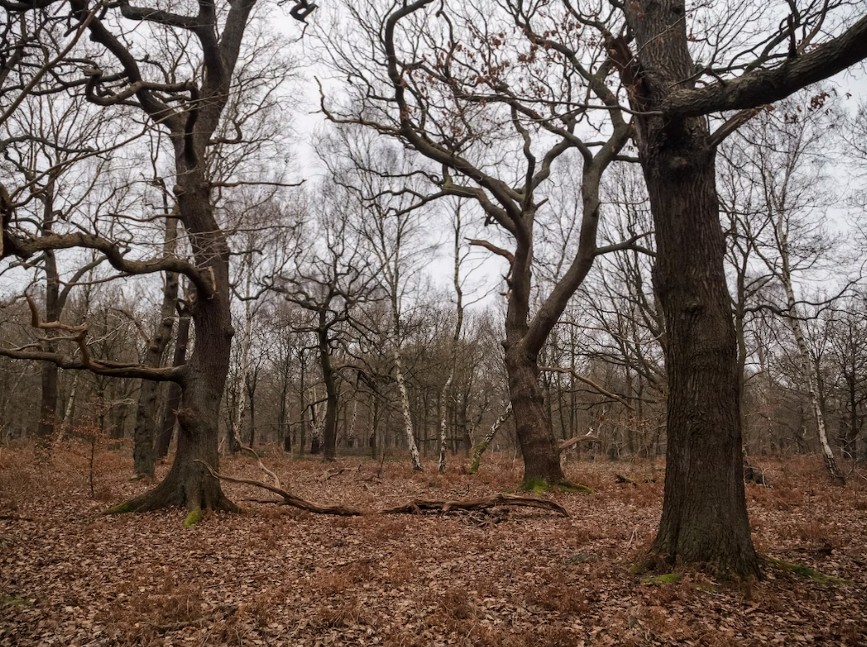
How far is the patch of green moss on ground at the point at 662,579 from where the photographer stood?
472 cm

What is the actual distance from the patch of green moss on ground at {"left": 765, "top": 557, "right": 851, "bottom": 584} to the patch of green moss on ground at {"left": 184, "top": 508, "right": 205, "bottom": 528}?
284 inches

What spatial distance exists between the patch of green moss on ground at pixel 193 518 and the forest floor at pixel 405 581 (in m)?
0.10

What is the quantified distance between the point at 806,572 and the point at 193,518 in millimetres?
7600

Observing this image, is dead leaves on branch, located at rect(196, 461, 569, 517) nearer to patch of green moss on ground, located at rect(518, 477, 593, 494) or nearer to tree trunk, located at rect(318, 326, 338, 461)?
patch of green moss on ground, located at rect(518, 477, 593, 494)

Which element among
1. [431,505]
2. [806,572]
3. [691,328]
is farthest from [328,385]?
[806,572]

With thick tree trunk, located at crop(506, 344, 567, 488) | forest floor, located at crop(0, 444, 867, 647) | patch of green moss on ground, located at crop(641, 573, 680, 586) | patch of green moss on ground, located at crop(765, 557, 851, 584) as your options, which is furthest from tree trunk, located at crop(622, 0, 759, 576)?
thick tree trunk, located at crop(506, 344, 567, 488)

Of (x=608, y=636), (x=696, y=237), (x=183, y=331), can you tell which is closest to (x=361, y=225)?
(x=183, y=331)

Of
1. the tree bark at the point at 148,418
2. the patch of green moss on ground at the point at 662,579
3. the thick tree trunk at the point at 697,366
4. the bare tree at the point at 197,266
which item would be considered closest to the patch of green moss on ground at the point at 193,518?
the bare tree at the point at 197,266

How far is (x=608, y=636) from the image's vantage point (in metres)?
Result: 3.88

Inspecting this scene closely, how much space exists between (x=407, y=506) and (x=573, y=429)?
20263 millimetres

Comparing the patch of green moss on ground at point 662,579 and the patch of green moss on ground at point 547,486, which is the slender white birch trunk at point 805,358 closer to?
the patch of green moss on ground at point 547,486

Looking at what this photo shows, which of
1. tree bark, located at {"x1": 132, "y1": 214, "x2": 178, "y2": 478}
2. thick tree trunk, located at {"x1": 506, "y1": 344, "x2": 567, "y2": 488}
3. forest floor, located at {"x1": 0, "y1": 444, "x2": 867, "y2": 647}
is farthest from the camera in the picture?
tree bark, located at {"x1": 132, "y1": 214, "x2": 178, "y2": 478}

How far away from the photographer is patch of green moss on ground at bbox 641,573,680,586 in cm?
472

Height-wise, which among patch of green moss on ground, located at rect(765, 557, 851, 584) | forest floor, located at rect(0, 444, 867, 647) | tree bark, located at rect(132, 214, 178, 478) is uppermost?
tree bark, located at rect(132, 214, 178, 478)
